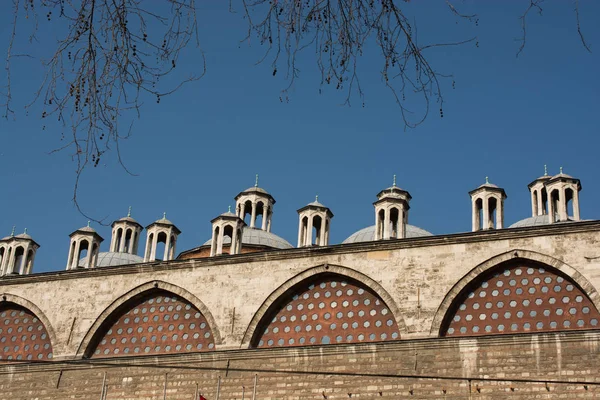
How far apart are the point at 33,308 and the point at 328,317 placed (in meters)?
7.36

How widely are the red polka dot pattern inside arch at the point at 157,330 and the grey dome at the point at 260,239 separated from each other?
7237mm

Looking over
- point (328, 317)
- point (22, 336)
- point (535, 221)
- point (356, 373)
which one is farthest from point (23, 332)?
point (535, 221)

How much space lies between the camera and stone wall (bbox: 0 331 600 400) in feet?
52.6

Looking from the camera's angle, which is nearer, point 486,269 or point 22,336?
point 486,269

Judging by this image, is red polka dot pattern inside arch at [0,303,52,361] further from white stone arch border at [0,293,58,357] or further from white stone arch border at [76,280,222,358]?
white stone arch border at [76,280,222,358]

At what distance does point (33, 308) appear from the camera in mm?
21016

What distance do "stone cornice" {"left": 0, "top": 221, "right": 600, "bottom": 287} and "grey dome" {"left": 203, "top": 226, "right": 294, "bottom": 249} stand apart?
23.0ft

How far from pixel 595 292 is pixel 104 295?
1074 cm

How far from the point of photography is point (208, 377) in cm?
→ 1838

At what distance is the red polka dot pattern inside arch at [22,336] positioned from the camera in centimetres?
2061

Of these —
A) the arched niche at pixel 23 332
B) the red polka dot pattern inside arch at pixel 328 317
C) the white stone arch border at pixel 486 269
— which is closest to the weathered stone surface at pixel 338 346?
the white stone arch border at pixel 486 269

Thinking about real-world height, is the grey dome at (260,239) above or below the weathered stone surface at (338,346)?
above

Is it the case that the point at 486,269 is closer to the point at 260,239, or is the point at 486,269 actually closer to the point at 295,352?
the point at 295,352

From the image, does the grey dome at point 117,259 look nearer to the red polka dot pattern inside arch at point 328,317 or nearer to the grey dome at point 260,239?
the grey dome at point 260,239
